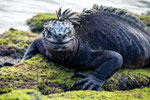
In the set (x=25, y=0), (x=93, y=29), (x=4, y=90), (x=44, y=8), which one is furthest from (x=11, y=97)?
(x=25, y=0)

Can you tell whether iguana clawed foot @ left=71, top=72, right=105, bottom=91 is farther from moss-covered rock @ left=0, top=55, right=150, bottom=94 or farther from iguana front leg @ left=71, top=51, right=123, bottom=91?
moss-covered rock @ left=0, top=55, right=150, bottom=94

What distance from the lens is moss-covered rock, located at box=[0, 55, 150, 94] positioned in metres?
4.42

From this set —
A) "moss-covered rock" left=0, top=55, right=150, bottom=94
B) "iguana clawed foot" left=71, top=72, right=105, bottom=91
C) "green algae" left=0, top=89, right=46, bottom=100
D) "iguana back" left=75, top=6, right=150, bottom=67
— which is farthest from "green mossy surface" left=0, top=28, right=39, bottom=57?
"green algae" left=0, top=89, right=46, bottom=100

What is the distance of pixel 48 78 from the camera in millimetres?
4820

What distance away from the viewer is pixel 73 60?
5453mm

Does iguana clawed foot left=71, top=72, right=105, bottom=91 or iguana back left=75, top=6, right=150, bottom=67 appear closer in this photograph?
iguana clawed foot left=71, top=72, right=105, bottom=91

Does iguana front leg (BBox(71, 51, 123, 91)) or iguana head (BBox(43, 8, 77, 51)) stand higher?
iguana head (BBox(43, 8, 77, 51))

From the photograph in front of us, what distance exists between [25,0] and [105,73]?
15.0m

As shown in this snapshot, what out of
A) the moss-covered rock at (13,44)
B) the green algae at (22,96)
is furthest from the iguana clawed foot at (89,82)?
the moss-covered rock at (13,44)

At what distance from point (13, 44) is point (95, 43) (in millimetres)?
2918

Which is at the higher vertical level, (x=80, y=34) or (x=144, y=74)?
(x=80, y=34)

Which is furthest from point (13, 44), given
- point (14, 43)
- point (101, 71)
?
point (101, 71)

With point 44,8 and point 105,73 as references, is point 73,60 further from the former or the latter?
point 44,8

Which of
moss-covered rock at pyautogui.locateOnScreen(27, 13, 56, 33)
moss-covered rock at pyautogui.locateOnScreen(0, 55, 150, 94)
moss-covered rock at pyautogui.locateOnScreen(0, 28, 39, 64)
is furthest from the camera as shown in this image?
moss-covered rock at pyautogui.locateOnScreen(27, 13, 56, 33)
